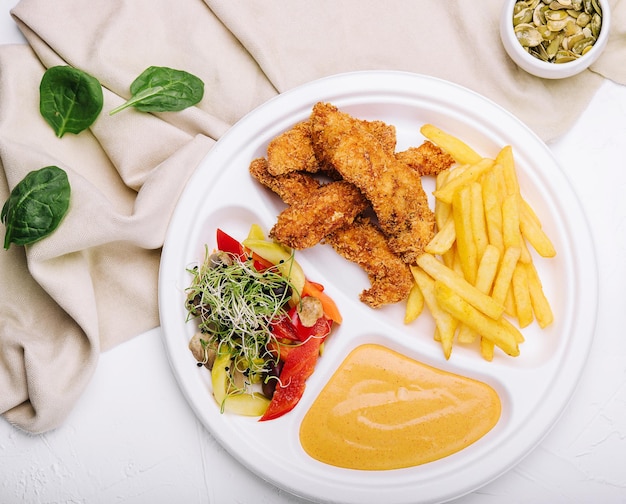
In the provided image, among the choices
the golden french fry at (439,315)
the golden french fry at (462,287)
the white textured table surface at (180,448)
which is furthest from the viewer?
the white textured table surface at (180,448)

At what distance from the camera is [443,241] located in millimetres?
2545

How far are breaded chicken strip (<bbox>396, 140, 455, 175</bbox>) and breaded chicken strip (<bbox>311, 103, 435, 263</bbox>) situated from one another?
0.25ft

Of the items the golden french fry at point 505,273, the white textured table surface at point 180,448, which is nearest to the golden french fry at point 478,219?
the golden french fry at point 505,273

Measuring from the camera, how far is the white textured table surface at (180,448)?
274 centimetres

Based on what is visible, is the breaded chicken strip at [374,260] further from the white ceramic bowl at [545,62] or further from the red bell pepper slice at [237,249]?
the white ceramic bowl at [545,62]

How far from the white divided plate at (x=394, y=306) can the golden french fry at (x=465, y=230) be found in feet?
1.23

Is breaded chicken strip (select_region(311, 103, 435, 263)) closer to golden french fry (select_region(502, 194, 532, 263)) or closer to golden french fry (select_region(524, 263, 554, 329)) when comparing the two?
golden french fry (select_region(502, 194, 532, 263))

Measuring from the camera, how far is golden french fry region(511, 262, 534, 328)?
8.23 feet

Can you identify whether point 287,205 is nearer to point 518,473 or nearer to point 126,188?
point 126,188

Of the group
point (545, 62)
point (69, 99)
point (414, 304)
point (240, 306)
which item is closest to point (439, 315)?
point (414, 304)

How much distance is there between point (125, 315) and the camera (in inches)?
110

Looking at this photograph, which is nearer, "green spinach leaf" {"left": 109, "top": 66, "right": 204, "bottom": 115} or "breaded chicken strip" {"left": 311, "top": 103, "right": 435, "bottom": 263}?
"breaded chicken strip" {"left": 311, "top": 103, "right": 435, "bottom": 263}

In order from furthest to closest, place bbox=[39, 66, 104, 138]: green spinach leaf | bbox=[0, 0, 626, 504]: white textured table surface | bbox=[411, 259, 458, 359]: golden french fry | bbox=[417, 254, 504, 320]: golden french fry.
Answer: bbox=[0, 0, 626, 504]: white textured table surface, bbox=[39, 66, 104, 138]: green spinach leaf, bbox=[411, 259, 458, 359]: golden french fry, bbox=[417, 254, 504, 320]: golden french fry

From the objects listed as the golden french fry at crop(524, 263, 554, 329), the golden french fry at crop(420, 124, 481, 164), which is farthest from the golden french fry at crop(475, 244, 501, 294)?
the golden french fry at crop(420, 124, 481, 164)
